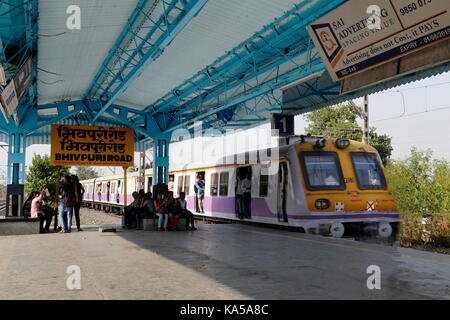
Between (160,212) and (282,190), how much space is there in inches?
131

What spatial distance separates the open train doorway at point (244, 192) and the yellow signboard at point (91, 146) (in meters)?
3.49

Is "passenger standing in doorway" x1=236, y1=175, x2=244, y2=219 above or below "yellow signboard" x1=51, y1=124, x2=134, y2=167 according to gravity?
below

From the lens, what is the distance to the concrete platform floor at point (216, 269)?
16.4ft

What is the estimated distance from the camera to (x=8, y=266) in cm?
664

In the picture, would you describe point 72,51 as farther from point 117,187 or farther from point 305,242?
point 117,187

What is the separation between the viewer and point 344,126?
41.2 meters

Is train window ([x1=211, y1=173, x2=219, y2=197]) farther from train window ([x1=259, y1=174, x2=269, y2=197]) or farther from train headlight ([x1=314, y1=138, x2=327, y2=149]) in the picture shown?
train headlight ([x1=314, y1=138, x2=327, y2=149])

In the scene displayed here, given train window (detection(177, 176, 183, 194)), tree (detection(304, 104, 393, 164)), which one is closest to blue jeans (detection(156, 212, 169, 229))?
train window (detection(177, 176, 183, 194))

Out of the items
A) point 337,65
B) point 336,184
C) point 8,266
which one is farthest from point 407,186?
point 8,266

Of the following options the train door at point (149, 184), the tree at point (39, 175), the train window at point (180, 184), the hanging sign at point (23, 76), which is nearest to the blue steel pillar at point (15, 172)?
the hanging sign at point (23, 76)

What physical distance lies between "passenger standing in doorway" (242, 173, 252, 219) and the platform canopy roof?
263cm

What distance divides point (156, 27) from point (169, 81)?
5062mm

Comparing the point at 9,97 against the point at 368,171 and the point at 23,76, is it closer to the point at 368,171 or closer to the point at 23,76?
the point at 23,76

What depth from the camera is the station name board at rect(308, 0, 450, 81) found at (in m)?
8.27
